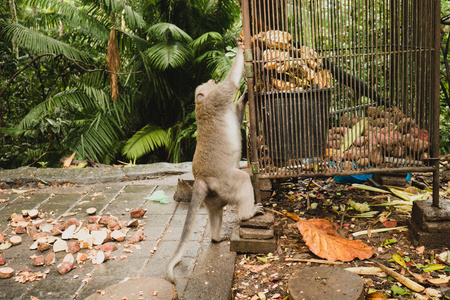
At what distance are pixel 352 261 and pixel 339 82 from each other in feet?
5.19

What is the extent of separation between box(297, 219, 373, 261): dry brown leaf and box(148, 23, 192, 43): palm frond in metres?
4.80

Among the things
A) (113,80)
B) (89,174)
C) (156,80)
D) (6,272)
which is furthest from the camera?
(156,80)

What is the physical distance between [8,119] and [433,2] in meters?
8.76

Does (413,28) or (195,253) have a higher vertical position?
(413,28)

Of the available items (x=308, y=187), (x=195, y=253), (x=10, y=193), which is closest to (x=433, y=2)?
(x=308, y=187)

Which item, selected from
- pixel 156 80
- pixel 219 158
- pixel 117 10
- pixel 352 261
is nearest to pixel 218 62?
pixel 156 80

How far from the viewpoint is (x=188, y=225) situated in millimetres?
3068

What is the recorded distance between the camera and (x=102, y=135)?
765cm

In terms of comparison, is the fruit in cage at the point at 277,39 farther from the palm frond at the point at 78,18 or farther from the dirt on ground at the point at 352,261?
the palm frond at the point at 78,18

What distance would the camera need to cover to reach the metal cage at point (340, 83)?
328 centimetres

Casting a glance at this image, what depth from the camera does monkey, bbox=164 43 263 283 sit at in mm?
3350

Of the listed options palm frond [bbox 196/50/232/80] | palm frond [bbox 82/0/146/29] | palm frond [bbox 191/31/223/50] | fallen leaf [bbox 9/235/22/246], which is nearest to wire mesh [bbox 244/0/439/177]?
fallen leaf [bbox 9/235/22/246]

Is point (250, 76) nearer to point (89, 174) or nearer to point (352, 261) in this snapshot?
point (352, 261)

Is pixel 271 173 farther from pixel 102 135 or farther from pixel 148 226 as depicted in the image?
pixel 102 135
